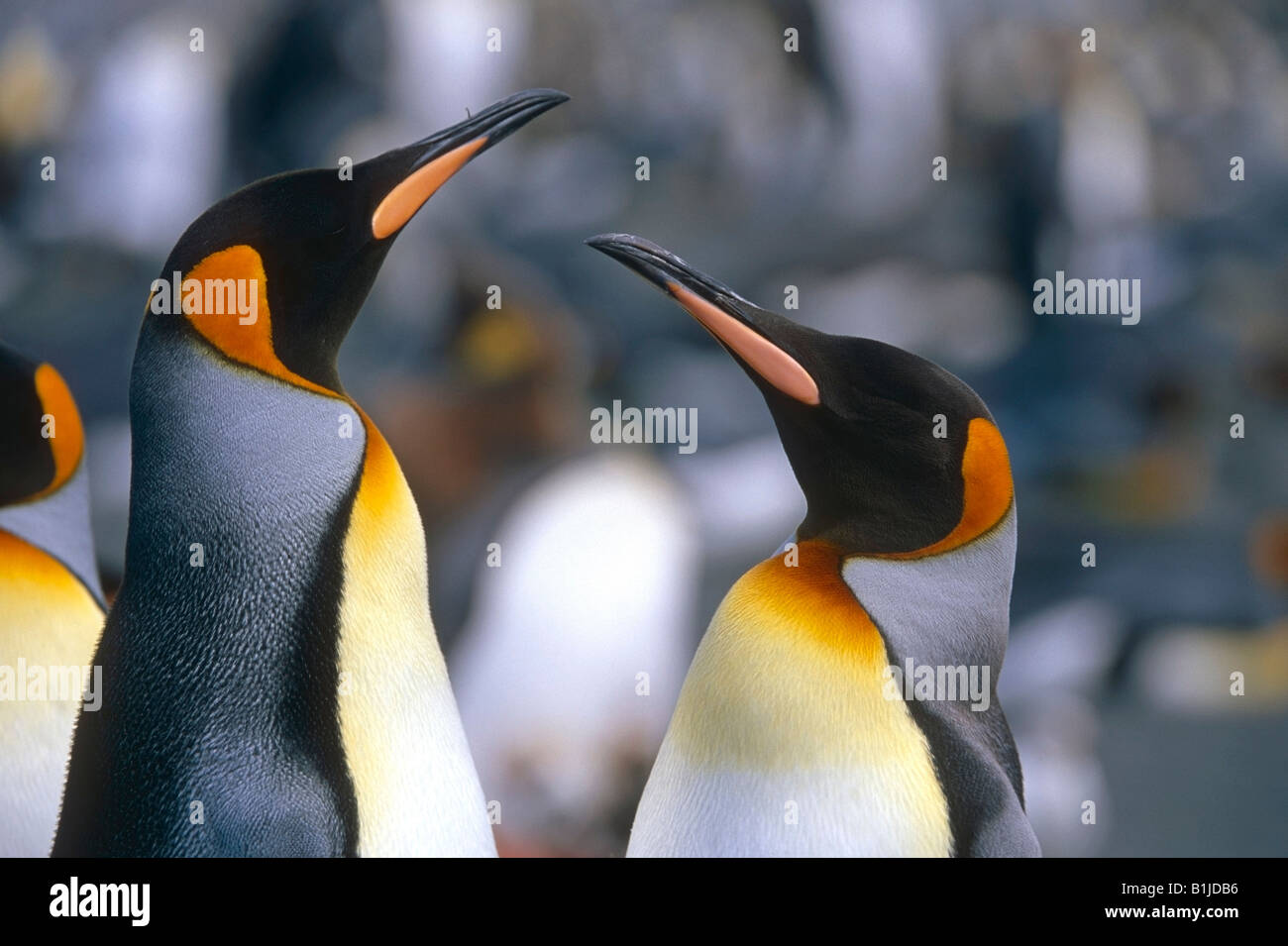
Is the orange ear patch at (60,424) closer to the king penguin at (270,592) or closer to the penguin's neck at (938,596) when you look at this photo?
the king penguin at (270,592)

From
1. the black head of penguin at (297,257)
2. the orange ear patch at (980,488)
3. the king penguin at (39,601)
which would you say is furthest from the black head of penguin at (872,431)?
the king penguin at (39,601)

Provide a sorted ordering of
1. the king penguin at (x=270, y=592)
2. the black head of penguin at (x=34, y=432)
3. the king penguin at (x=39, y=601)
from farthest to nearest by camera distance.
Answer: the black head of penguin at (x=34, y=432) → the king penguin at (x=39, y=601) → the king penguin at (x=270, y=592)

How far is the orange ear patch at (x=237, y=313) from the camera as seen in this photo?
1275 millimetres

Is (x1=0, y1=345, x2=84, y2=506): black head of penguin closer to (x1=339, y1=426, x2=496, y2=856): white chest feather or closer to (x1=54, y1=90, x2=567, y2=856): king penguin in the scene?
(x1=54, y1=90, x2=567, y2=856): king penguin

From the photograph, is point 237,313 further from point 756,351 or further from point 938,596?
point 938,596

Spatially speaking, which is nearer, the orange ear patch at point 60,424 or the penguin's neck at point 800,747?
the penguin's neck at point 800,747

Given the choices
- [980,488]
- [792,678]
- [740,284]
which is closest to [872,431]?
[980,488]

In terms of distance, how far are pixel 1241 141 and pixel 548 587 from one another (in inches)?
52.5

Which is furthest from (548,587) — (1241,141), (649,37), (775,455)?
(1241,141)

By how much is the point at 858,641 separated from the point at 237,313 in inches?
29.3

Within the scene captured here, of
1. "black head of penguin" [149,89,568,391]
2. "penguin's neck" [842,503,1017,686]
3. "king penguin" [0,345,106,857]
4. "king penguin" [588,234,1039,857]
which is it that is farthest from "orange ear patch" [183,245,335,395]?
"penguin's neck" [842,503,1017,686]

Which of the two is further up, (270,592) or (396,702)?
(270,592)

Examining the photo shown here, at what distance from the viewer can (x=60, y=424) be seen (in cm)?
171
